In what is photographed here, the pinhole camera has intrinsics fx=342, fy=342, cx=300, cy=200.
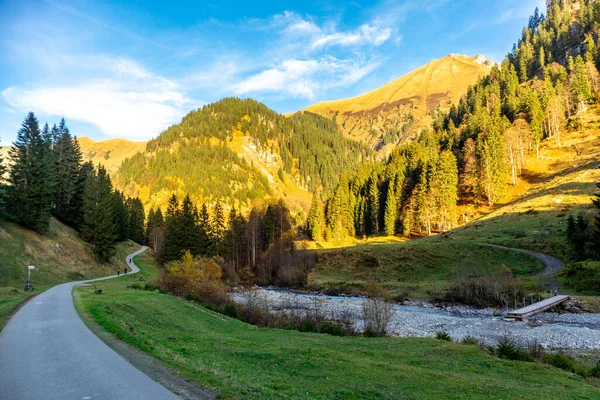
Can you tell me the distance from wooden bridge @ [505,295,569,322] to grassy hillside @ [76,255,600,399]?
1693 cm

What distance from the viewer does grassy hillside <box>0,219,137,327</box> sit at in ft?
138

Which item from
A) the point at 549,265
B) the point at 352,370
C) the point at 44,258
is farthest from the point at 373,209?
A: the point at 352,370

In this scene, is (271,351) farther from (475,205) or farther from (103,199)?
(475,205)

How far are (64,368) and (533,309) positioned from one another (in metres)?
37.2

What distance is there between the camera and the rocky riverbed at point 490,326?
25.0 metres

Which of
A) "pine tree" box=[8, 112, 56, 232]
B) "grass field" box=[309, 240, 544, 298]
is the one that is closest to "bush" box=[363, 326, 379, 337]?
"grass field" box=[309, 240, 544, 298]

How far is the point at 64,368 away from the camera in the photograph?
10.2 meters

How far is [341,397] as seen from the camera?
9367mm

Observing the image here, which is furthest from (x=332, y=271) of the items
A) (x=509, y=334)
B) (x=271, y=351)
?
(x=271, y=351)

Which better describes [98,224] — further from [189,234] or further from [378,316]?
[378,316]

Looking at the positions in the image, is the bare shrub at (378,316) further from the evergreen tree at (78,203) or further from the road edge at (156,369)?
the evergreen tree at (78,203)

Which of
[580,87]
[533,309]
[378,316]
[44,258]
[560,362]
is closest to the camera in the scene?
[560,362]

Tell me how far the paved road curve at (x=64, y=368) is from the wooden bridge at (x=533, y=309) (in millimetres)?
33672

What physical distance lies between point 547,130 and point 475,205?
4197cm
